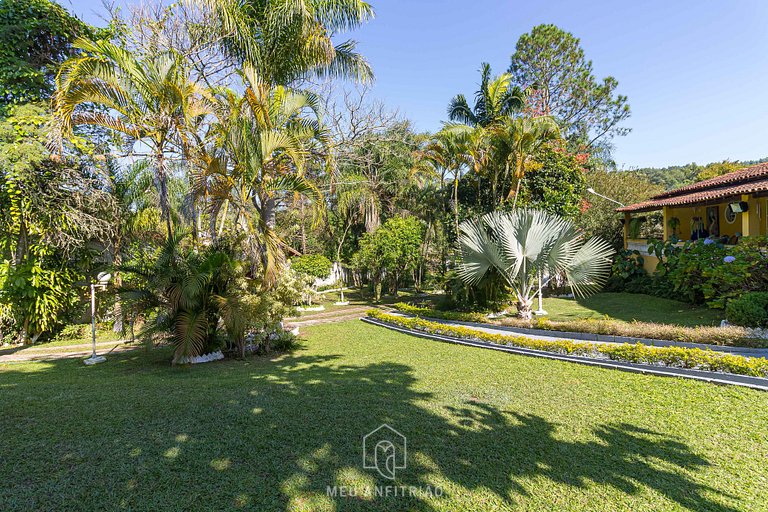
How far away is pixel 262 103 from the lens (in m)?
7.59

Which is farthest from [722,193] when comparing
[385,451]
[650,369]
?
[385,451]


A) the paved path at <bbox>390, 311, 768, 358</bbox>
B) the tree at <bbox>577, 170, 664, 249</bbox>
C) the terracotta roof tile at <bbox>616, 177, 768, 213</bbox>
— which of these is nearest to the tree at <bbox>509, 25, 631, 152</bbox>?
the tree at <bbox>577, 170, 664, 249</bbox>

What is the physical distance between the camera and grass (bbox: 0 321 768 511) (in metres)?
2.82

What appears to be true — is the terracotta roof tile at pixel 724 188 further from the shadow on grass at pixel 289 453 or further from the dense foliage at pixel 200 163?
the shadow on grass at pixel 289 453

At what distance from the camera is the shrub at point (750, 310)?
289 inches

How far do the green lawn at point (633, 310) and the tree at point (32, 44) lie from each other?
54.6ft

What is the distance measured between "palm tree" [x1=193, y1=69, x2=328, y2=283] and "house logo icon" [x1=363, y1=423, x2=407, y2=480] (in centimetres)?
467

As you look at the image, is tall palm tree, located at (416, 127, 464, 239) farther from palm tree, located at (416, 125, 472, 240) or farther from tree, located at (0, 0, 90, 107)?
tree, located at (0, 0, 90, 107)

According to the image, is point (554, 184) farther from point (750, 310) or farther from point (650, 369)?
point (650, 369)

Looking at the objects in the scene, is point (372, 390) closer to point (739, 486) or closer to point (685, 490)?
point (685, 490)

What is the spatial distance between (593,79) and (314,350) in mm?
29723

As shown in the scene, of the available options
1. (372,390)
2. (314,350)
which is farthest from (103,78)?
(372,390)

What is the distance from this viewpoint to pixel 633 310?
433 inches

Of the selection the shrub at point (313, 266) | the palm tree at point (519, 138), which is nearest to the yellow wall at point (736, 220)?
the palm tree at point (519, 138)
